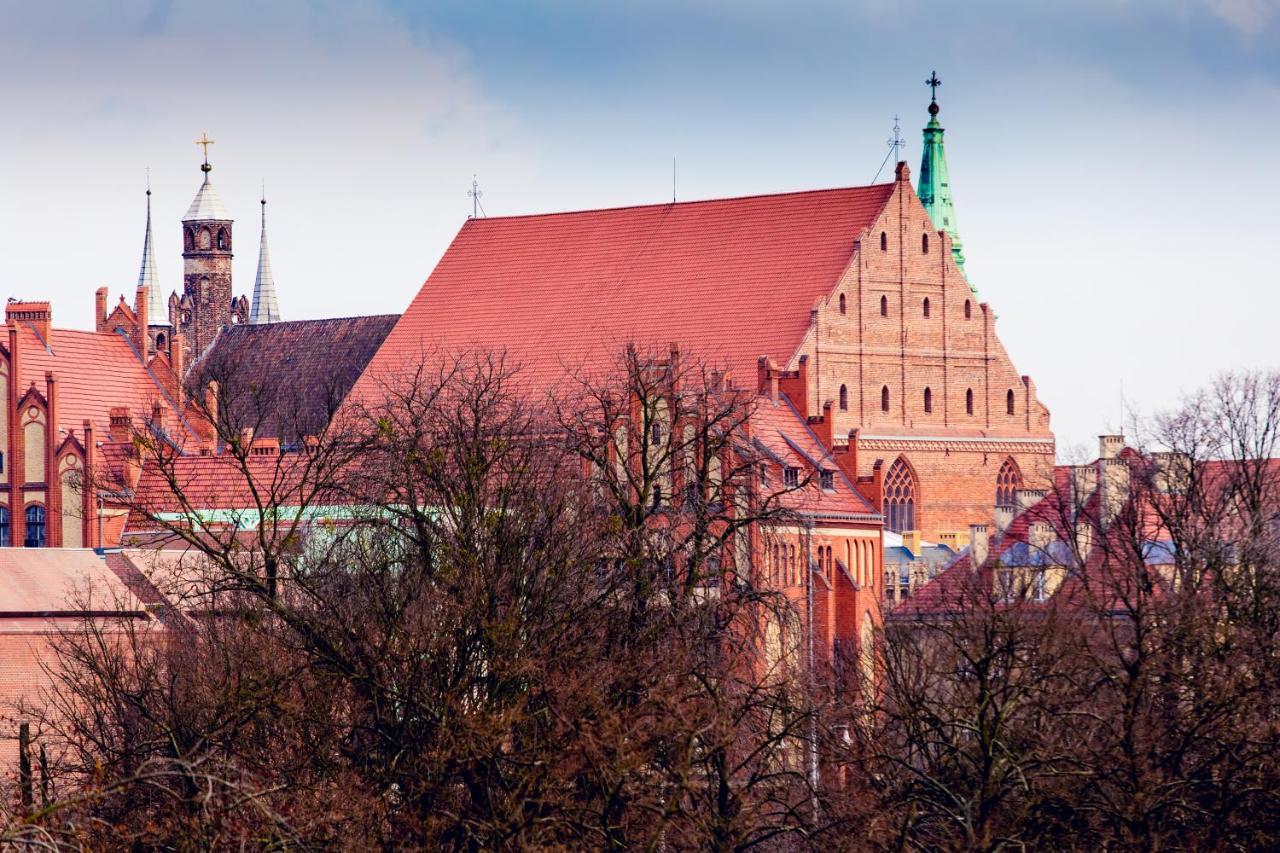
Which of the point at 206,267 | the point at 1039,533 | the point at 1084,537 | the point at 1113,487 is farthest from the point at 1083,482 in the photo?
the point at 206,267

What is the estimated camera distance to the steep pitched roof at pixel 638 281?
90062 mm

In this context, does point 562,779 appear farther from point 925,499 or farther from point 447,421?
point 925,499

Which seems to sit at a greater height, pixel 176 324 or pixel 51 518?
pixel 176 324

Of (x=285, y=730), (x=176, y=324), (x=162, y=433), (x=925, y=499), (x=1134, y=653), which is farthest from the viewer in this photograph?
(x=176, y=324)

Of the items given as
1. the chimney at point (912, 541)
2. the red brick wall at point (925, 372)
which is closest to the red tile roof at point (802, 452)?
the red brick wall at point (925, 372)

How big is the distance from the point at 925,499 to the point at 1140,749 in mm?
48805

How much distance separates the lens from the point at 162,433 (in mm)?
80688

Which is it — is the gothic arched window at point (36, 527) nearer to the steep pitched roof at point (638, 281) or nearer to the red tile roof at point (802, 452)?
the steep pitched roof at point (638, 281)

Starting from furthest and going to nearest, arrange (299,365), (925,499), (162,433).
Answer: (299,365) < (925,499) < (162,433)

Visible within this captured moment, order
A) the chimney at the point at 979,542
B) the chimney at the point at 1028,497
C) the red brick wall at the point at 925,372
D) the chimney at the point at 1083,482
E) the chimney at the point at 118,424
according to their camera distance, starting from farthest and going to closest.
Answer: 1. the red brick wall at the point at 925,372
2. the chimney at the point at 1028,497
3. the chimney at the point at 118,424
4. the chimney at the point at 979,542
5. the chimney at the point at 1083,482

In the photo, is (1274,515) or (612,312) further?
(612,312)

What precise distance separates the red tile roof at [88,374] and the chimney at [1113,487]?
100ft

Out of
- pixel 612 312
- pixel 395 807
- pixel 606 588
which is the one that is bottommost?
pixel 395 807

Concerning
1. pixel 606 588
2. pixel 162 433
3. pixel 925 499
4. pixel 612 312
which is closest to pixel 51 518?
pixel 162 433
